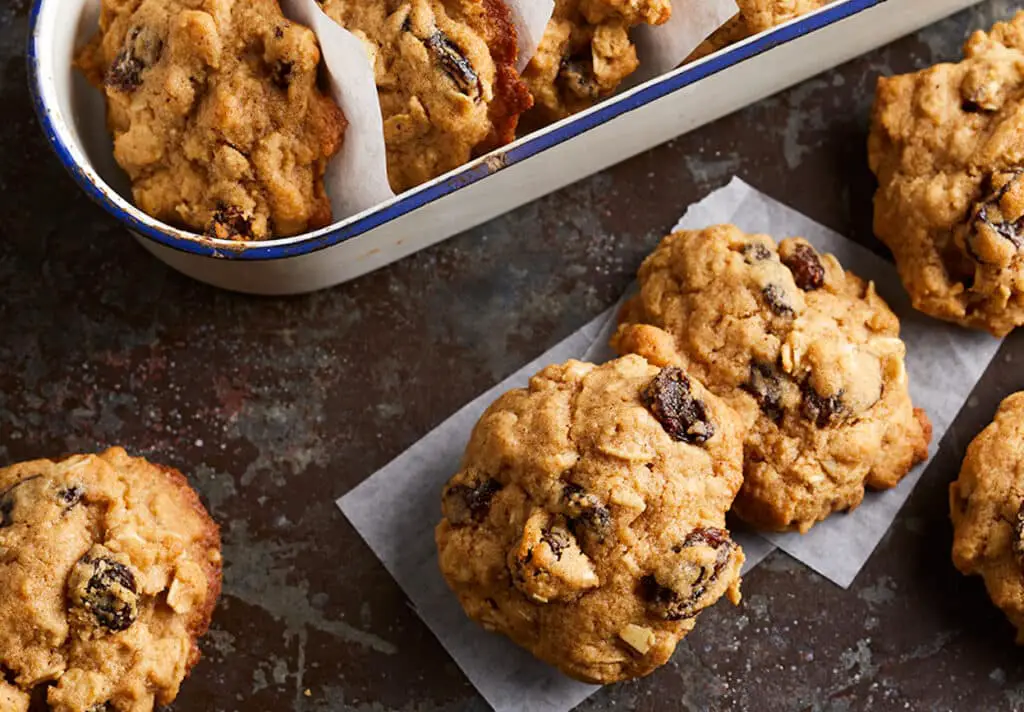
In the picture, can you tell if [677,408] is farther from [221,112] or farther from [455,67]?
[221,112]

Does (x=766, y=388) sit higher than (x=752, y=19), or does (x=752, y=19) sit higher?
(x=752, y=19)

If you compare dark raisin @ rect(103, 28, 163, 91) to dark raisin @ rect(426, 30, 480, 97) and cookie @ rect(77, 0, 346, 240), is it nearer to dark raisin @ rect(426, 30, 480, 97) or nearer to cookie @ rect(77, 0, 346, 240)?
cookie @ rect(77, 0, 346, 240)

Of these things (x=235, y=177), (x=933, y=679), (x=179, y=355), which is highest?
(x=235, y=177)

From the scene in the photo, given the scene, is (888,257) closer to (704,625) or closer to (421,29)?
(704,625)

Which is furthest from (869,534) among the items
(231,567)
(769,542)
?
(231,567)

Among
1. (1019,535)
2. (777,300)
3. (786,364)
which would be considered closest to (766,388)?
(786,364)
